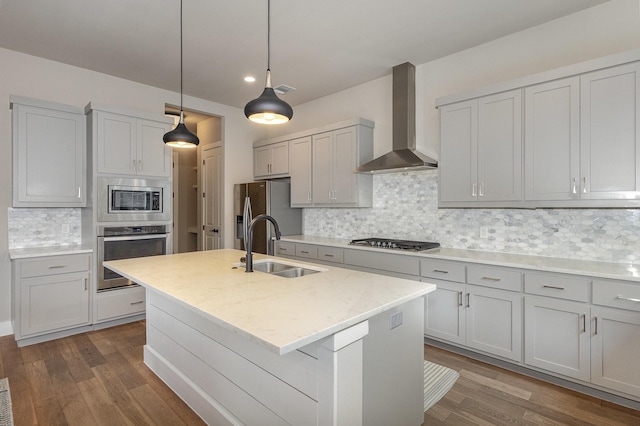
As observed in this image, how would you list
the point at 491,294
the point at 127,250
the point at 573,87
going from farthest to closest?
the point at 127,250 → the point at 491,294 → the point at 573,87

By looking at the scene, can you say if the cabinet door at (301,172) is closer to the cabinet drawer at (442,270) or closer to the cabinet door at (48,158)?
the cabinet drawer at (442,270)

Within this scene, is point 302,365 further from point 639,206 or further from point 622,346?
point 639,206

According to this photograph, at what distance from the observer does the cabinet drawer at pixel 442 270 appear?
2922mm

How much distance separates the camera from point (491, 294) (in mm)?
2729

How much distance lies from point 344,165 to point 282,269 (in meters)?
2.00

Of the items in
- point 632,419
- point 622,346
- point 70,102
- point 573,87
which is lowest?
point 632,419

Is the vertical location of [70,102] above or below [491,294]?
above

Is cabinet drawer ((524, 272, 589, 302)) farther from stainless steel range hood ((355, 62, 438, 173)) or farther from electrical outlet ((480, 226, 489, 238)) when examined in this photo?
stainless steel range hood ((355, 62, 438, 173))

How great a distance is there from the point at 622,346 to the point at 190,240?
656 cm

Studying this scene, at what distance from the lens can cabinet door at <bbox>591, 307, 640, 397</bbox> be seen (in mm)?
2150

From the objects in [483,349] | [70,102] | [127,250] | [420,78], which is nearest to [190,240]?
[127,250]

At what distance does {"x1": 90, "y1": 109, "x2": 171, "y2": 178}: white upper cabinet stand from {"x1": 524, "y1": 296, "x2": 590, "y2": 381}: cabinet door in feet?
13.3

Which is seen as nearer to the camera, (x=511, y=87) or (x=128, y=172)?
(x=511, y=87)

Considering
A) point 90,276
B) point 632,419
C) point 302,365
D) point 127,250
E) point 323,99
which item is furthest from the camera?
point 323,99
